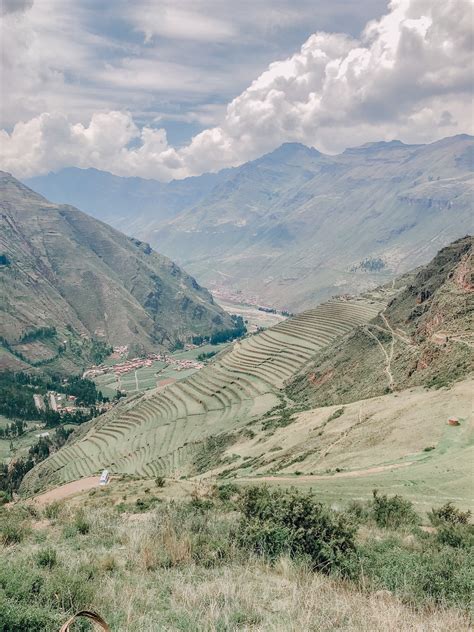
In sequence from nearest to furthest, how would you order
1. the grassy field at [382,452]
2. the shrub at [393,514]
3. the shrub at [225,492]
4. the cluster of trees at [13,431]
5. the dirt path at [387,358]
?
1. the shrub at [393,514]
2. the shrub at [225,492]
3. the grassy field at [382,452]
4. the dirt path at [387,358]
5. the cluster of trees at [13,431]

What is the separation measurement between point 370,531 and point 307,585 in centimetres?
644

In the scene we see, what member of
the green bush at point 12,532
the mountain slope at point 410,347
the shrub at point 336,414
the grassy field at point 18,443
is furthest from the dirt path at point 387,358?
the grassy field at point 18,443

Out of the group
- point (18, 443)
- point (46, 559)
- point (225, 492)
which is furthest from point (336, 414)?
point (18, 443)

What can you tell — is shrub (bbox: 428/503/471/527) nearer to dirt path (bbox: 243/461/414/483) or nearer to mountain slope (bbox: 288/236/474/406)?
dirt path (bbox: 243/461/414/483)

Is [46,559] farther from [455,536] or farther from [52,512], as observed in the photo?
[455,536]

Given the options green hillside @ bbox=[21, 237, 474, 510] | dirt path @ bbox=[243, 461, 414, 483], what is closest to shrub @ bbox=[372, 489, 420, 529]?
green hillside @ bbox=[21, 237, 474, 510]

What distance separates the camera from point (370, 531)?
13336 millimetres

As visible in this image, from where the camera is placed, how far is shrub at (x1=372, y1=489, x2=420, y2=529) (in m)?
14.6

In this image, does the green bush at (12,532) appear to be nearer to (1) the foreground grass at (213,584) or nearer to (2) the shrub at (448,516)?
(1) the foreground grass at (213,584)

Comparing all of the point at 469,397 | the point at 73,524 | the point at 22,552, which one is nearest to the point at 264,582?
the point at 22,552

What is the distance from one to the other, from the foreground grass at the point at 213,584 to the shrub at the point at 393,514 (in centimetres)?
274

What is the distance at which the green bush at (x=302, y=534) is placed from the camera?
9.48 metres

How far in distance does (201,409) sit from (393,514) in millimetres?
57699

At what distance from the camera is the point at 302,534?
10.2 meters
